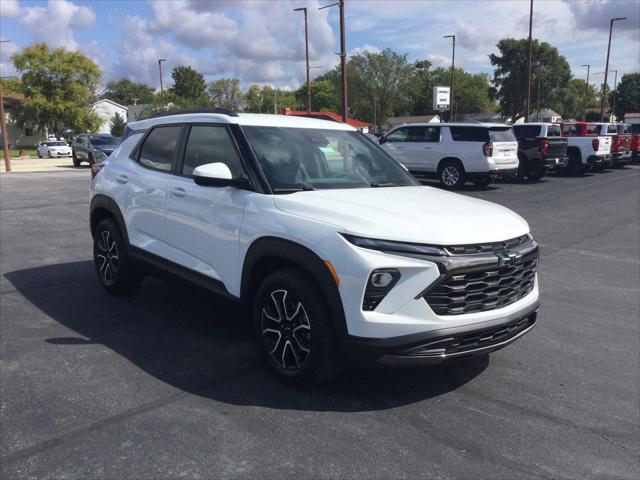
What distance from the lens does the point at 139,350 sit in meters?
4.46

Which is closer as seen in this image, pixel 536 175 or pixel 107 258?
pixel 107 258

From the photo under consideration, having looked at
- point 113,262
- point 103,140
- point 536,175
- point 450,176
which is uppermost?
point 103,140

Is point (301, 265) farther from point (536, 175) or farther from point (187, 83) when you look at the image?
point (187, 83)

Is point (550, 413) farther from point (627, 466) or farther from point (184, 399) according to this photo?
point (184, 399)

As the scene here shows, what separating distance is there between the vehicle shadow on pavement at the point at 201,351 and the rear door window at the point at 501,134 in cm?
1266

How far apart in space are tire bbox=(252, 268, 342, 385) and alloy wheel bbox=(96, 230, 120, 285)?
235cm

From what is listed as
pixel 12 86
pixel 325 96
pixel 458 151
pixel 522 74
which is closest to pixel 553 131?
pixel 458 151

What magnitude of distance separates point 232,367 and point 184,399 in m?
0.55

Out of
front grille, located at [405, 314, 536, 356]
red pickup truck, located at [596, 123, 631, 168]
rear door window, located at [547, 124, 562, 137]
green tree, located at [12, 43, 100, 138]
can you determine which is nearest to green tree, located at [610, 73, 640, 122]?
red pickup truck, located at [596, 123, 631, 168]

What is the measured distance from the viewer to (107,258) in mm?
5855

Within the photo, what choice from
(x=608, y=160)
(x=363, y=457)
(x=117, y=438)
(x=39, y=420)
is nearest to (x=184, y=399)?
(x=117, y=438)

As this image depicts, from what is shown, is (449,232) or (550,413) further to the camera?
(550,413)

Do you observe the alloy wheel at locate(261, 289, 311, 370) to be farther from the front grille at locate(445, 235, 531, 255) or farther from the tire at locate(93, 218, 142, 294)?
the tire at locate(93, 218, 142, 294)

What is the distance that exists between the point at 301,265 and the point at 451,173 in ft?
47.0
